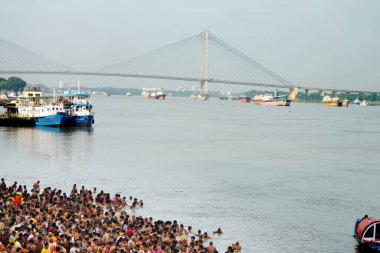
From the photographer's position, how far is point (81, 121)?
74250 millimetres

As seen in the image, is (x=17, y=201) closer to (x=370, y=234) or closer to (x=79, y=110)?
(x=370, y=234)

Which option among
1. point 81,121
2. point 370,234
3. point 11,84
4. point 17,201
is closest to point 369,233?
point 370,234

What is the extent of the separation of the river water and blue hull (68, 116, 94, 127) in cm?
454

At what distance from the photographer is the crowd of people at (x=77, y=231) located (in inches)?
702

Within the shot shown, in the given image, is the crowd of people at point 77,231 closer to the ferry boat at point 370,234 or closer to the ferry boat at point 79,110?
the ferry boat at point 370,234

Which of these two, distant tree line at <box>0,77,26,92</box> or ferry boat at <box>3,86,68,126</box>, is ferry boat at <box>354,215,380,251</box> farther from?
distant tree line at <box>0,77,26,92</box>

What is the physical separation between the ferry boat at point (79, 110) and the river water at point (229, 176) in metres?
4.71

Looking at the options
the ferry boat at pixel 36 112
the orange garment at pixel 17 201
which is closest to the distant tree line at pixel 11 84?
the ferry boat at pixel 36 112

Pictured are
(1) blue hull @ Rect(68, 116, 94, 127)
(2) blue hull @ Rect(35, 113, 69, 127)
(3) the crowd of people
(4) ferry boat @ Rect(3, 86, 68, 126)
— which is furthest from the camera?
(1) blue hull @ Rect(68, 116, 94, 127)

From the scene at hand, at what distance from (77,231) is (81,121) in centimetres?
5571

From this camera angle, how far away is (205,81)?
605 feet

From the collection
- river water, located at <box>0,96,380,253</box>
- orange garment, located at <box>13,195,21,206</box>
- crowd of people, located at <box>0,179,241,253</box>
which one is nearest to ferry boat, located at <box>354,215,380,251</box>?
river water, located at <box>0,96,380,253</box>

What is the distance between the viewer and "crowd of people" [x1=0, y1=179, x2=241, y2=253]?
58.5 feet

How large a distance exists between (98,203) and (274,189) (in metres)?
12.6
